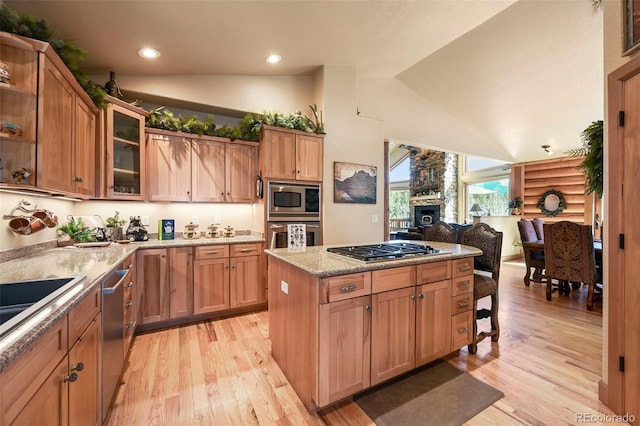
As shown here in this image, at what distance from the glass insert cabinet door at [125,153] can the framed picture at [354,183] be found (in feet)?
7.72

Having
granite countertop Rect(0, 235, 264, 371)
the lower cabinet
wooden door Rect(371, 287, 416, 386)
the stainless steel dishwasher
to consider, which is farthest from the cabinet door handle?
wooden door Rect(371, 287, 416, 386)

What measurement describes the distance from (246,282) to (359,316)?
1.93 m

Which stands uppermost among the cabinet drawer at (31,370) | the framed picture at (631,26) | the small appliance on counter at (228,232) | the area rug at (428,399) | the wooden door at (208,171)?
the framed picture at (631,26)

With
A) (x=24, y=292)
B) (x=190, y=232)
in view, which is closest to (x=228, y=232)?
(x=190, y=232)

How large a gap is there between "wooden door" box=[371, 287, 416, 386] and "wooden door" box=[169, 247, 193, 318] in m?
2.15

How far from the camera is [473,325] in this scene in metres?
2.28

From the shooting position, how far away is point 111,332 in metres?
1.62

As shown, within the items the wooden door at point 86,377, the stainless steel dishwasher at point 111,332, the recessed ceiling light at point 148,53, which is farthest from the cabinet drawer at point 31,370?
the recessed ceiling light at point 148,53

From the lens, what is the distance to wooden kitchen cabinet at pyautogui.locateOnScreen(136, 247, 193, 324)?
8.91 feet

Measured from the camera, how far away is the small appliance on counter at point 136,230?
9.70ft

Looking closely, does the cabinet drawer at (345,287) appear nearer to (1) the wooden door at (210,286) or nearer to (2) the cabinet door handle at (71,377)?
(2) the cabinet door handle at (71,377)

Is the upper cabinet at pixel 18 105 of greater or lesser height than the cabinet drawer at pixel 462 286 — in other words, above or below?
above

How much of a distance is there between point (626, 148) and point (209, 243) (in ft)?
11.5

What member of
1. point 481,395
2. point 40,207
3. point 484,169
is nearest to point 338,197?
point 481,395
